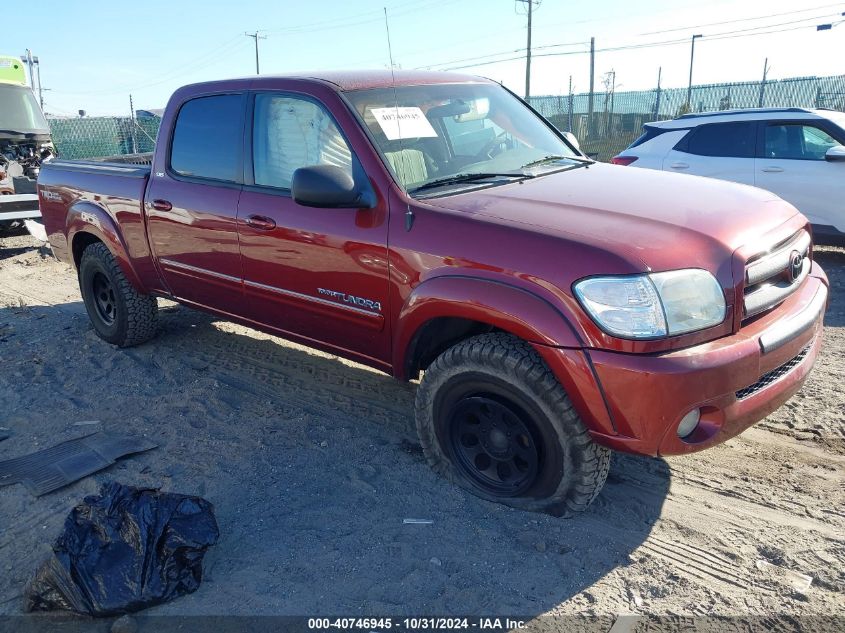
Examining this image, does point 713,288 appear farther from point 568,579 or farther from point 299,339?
point 299,339

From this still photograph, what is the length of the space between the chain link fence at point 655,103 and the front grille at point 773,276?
59.4ft

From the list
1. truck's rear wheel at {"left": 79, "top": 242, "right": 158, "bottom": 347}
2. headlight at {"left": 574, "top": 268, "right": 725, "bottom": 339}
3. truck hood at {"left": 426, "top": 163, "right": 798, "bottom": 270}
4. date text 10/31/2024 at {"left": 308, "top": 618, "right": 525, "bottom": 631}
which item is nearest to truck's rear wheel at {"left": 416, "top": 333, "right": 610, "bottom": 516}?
headlight at {"left": 574, "top": 268, "right": 725, "bottom": 339}

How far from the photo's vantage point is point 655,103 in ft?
71.5

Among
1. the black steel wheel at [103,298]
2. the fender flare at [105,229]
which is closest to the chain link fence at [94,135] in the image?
the black steel wheel at [103,298]

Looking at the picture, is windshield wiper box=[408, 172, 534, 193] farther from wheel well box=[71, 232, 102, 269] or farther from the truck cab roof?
wheel well box=[71, 232, 102, 269]

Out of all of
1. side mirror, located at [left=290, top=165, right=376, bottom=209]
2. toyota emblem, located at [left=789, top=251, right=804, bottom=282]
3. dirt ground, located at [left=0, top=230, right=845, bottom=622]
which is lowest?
dirt ground, located at [left=0, top=230, right=845, bottom=622]

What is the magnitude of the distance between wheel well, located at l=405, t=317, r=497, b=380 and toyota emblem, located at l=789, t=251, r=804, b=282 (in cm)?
135

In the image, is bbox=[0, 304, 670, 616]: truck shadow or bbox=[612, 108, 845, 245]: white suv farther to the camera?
bbox=[612, 108, 845, 245]: white suv

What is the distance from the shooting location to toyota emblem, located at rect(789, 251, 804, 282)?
3.00 meters

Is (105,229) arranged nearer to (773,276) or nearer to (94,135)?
(773,276)

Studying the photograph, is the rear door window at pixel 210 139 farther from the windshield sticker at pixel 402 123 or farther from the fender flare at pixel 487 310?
the fender flare at pixel 487 310

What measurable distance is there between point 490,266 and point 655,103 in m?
21.4

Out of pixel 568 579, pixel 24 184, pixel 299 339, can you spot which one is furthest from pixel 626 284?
pixel 24 184

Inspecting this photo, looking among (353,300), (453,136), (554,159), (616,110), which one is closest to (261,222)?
(353,300)
